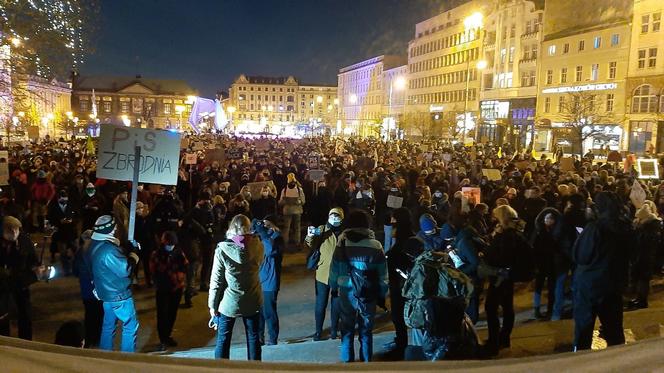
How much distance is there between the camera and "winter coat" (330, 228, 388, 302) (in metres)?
5.59

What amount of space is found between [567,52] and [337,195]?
147ft

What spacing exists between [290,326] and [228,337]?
2.47m

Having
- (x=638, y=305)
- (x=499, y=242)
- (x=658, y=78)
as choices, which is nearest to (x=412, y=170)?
(x=638, y=305)

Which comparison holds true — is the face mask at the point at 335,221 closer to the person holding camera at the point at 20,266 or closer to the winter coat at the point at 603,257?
the winter coat at the point at 603,257

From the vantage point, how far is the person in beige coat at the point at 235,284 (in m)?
5.52

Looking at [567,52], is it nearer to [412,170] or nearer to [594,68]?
[594,68]

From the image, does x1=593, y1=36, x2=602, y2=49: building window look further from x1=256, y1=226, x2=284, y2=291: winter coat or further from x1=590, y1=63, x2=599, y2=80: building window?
x1=256, y1=226, x2=284, y2=291: winter coat

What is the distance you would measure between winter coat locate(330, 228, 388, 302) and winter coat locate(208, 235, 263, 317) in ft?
2.90

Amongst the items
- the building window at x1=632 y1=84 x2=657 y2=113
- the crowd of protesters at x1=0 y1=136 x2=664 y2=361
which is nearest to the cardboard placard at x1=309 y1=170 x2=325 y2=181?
the crowd of protesters at x1=0 y1=136 x2=664 y2=361

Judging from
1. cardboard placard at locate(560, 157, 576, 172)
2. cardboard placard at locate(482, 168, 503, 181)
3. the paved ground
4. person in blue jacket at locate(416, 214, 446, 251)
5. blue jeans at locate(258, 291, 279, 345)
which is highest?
cardboard placard at locate(560, 157, 576, 172)

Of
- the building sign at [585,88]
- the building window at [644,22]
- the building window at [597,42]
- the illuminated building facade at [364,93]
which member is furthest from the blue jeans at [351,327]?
the illuminated building facade at [364,93]

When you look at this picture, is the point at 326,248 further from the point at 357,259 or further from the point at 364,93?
the point at 364,93

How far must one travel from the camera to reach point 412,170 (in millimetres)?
16453

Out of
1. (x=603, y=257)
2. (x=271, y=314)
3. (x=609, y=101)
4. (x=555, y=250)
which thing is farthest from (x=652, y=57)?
(x=271, y=314)
